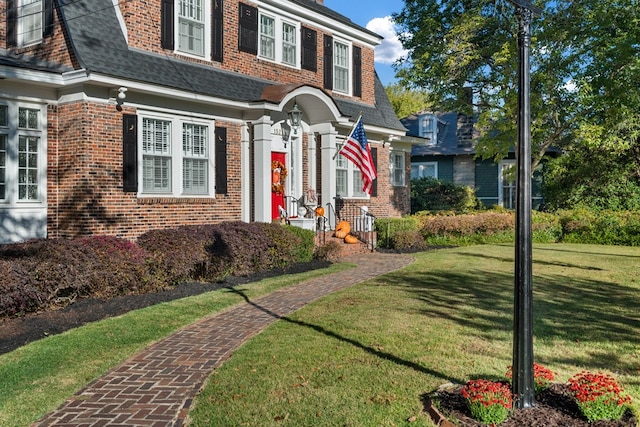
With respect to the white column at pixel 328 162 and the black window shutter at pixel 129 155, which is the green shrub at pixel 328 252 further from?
the black window shutter at pixel 129 155

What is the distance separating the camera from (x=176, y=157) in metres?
13.0

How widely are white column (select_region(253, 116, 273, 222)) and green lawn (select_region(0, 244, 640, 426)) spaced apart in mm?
3944

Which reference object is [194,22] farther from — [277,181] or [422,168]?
[422,168]

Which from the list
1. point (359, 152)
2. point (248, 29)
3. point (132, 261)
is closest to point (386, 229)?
point (359, 152)

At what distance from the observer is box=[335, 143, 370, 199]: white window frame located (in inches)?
719

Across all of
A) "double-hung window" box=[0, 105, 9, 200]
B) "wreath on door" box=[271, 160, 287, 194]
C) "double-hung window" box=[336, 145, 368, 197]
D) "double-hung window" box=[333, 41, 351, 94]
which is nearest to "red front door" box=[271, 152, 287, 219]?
"wreath on door" box=[271, 160, 287, 194]

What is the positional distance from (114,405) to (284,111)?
38.4 feet

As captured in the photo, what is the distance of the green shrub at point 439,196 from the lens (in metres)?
27.7

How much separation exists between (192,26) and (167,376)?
1035cm

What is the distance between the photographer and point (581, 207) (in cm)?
2452

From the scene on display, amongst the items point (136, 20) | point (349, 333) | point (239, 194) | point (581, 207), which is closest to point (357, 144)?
point (239, 194)

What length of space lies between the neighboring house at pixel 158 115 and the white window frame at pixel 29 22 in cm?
3

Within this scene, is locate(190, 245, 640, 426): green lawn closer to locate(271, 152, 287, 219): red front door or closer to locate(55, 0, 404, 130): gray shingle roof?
locate(271, 152, 287, 219): red front door

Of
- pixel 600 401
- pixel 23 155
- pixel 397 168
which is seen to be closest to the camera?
pixel 600 401
